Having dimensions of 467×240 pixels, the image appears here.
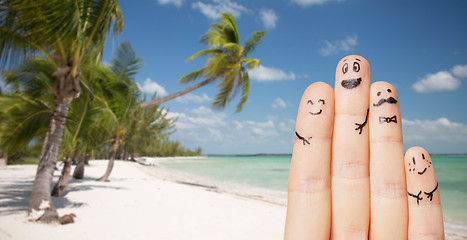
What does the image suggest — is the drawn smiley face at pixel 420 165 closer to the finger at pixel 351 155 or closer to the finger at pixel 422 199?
the finger at pixel 422 199

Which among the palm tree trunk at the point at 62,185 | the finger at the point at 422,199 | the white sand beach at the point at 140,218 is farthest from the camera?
the palm tree trunk at the point at 62,185

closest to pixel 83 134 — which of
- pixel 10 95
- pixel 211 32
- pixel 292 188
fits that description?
pixel 10 95

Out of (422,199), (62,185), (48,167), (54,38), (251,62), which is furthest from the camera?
(251,62)

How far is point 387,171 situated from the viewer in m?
1.41

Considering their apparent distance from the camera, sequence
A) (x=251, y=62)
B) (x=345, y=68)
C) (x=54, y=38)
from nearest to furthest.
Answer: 1. (x=345, y=68)
2. (x=54, y=38)
3. (x=251, y=62)

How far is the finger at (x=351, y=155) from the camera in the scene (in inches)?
54.6

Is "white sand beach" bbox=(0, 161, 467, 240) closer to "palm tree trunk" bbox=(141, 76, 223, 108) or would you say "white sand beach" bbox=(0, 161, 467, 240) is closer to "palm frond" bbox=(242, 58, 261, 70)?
"palm tree trunk" bbox=(141, 76, 223, 108)

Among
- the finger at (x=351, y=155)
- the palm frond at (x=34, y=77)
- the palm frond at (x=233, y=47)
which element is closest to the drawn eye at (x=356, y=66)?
the finger at (x=351, y=155)

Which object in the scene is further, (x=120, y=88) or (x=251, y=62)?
(x=251, y=62)

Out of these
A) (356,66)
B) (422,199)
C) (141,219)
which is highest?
(356,66)

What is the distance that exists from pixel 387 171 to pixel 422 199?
0.71ft

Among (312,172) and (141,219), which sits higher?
(312,172)

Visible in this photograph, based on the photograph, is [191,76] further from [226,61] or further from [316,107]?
[316,107]

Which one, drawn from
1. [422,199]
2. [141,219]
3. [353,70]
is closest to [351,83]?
[353,70]
